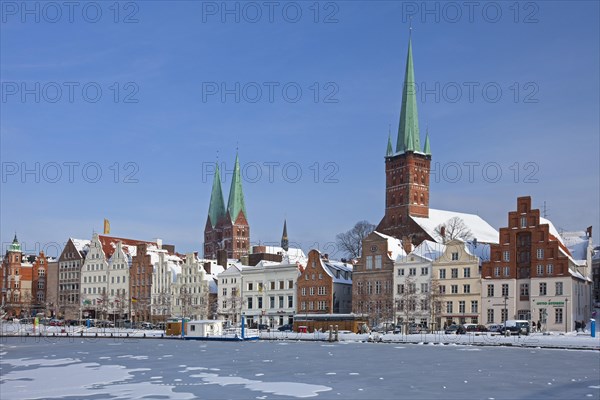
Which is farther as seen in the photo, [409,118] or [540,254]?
[409,118]

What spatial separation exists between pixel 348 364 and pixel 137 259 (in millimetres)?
98096


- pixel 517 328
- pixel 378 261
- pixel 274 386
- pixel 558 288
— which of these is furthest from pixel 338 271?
pixel 274 386

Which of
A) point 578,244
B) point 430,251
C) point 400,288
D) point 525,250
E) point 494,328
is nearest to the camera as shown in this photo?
point 494,328

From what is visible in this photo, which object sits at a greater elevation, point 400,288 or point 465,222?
point 465,222

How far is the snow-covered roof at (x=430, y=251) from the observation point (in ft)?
346

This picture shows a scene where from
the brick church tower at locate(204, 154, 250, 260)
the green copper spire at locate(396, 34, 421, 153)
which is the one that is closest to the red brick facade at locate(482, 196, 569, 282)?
the green copper spire at locate(396, 34, 421, 153)

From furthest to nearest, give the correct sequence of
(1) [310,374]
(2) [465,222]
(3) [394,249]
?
(2) [465,222] → (3) [394,249] → (1) [310,374]

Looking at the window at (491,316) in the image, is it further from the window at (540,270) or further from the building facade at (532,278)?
the window at (540,270)

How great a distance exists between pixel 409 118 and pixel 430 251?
158 ft

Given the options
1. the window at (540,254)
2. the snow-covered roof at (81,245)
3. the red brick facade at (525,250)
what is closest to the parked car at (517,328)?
the red brick facade at (525,250)

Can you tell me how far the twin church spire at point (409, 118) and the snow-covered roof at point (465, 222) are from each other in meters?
14.7

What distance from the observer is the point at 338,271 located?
387ft

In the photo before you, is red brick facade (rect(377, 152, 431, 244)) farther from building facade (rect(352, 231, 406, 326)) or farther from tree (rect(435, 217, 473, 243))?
building facade (rect(352, 231, 406, 326))

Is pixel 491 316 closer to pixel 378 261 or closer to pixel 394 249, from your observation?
pixel 394 249
